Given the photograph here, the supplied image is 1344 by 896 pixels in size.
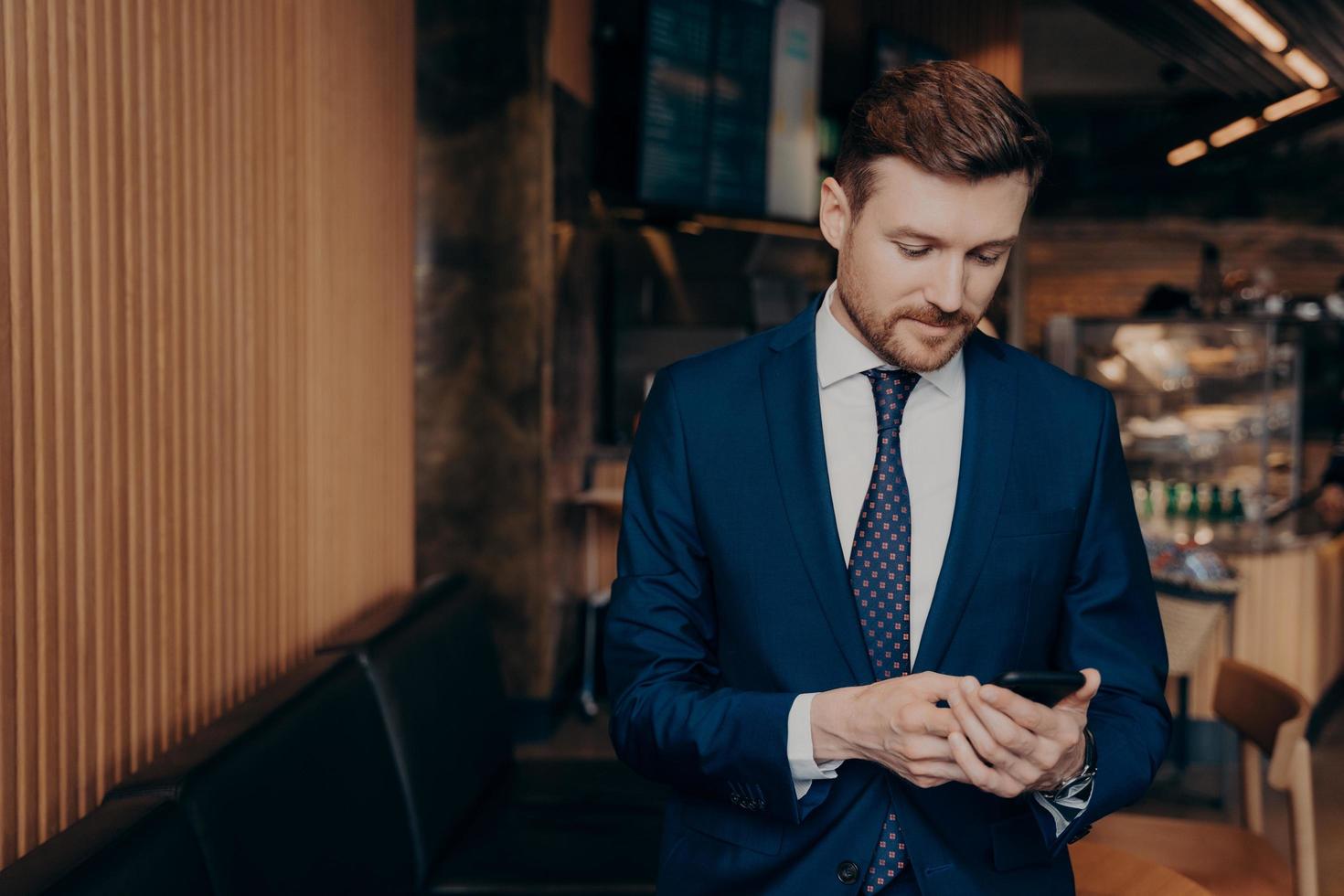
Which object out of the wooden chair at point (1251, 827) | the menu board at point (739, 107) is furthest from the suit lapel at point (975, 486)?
the menu board at point (739, 107)

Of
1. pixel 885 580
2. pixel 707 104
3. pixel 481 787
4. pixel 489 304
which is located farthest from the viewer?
pixel 707 104

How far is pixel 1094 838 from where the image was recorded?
254cm

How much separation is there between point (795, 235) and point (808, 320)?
5346 mm

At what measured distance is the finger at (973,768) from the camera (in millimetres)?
1049

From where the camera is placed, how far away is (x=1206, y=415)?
210 inches

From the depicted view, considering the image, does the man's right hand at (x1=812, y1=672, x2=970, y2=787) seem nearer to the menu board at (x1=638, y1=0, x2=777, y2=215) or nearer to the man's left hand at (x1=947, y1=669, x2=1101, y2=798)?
the man's left hand at (x1=947, y1=669, x2=1101, y2=798)

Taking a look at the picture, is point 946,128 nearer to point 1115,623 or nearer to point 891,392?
point 891,392

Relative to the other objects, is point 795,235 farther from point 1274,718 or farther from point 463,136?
point 1274,718

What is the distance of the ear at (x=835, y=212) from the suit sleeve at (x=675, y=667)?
250 mm

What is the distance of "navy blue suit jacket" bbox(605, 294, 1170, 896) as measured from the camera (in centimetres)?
122

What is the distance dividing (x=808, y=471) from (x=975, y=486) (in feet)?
0.58

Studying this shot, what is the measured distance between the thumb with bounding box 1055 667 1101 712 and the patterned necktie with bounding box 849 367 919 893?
0.18 metres

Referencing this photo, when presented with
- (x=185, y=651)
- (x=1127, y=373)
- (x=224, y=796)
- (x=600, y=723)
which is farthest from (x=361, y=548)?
(x=1127, y=373)

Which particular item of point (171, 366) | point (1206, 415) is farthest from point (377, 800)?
point (1206, 415)
